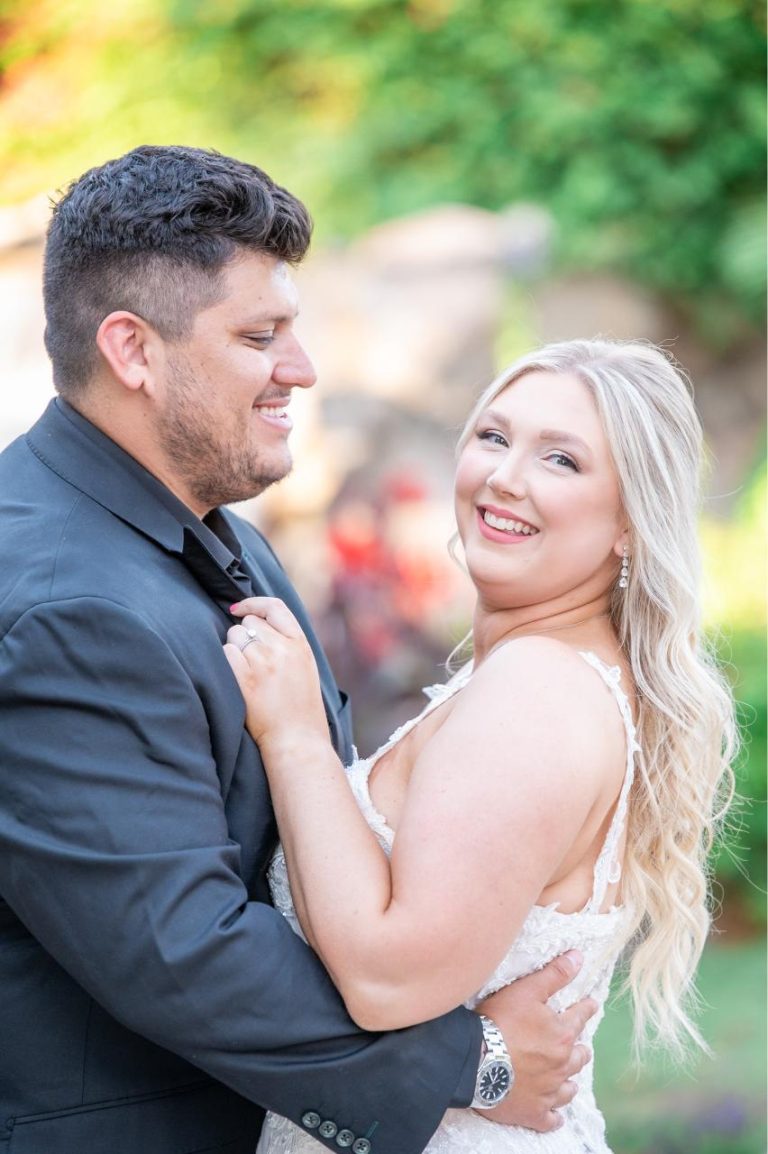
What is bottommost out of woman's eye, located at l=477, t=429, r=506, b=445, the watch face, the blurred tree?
the watch face

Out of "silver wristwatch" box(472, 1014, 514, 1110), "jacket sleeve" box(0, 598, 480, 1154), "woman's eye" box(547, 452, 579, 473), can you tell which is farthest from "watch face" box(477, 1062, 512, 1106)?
"woman's eye" box(547, 452, 579, 473)

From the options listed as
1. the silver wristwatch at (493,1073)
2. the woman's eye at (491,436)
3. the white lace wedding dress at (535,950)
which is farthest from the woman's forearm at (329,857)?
the woman's eye at (491,436)

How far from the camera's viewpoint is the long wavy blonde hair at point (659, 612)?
2.42m

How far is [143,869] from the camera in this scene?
1.90 m

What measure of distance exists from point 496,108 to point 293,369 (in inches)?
395

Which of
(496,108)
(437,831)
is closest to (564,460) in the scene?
(437,831)

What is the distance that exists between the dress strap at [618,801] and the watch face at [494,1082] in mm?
317

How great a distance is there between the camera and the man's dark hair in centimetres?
229

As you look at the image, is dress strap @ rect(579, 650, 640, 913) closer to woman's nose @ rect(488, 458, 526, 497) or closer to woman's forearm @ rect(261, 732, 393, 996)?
woman's nose @ rect(488, 458, 526, 497)

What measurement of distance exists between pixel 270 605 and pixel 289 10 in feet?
33.3

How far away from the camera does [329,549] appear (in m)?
7.44

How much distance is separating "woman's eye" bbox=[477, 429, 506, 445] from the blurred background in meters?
4.53

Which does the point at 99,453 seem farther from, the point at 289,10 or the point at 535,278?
the point at 289,10

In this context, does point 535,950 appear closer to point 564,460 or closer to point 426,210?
point 564,460
